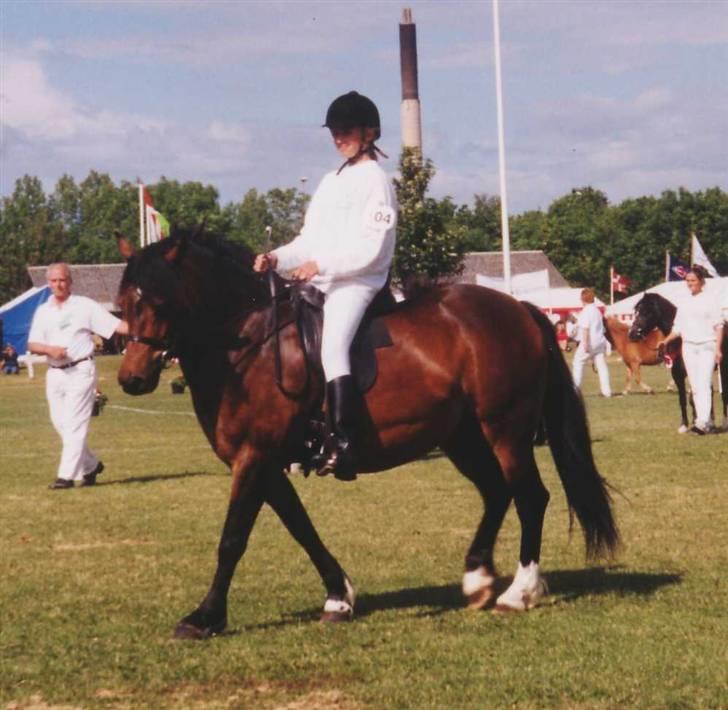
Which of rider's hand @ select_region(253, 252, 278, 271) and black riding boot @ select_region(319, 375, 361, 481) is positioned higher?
rider's hand @ select_region(253, 252, 278, 271)

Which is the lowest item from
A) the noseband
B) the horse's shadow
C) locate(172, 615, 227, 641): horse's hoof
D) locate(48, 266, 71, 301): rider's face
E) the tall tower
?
the horse's shadow

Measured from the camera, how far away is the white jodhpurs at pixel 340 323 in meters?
8.05

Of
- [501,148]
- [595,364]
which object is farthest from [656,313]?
[501,148]

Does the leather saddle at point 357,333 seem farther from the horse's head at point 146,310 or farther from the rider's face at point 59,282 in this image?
the rider's face at point 59,282

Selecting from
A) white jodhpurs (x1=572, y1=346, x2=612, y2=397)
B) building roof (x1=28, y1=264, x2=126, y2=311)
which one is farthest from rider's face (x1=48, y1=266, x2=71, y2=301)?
Answer: building roof (x1=28, y1=264, x2=126, y2=311)

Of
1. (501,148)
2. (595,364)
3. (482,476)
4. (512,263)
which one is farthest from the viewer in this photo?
(512,263)

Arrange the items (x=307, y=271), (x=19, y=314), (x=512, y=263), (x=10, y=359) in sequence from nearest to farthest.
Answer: (x=307, y=271) < (x=19, y=314) < (x=10, y=359) < (x=512, y=263)

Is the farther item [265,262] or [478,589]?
[478,589]

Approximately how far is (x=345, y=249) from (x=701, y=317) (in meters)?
14.5

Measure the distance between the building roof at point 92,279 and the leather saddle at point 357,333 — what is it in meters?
118

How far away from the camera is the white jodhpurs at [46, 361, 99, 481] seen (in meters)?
16.6

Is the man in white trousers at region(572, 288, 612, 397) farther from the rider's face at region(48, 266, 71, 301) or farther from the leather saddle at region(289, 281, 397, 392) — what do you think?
the leather saddle at region(289, 281, 397, 392)

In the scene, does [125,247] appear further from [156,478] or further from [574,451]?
[156,478]

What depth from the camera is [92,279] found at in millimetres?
130375
